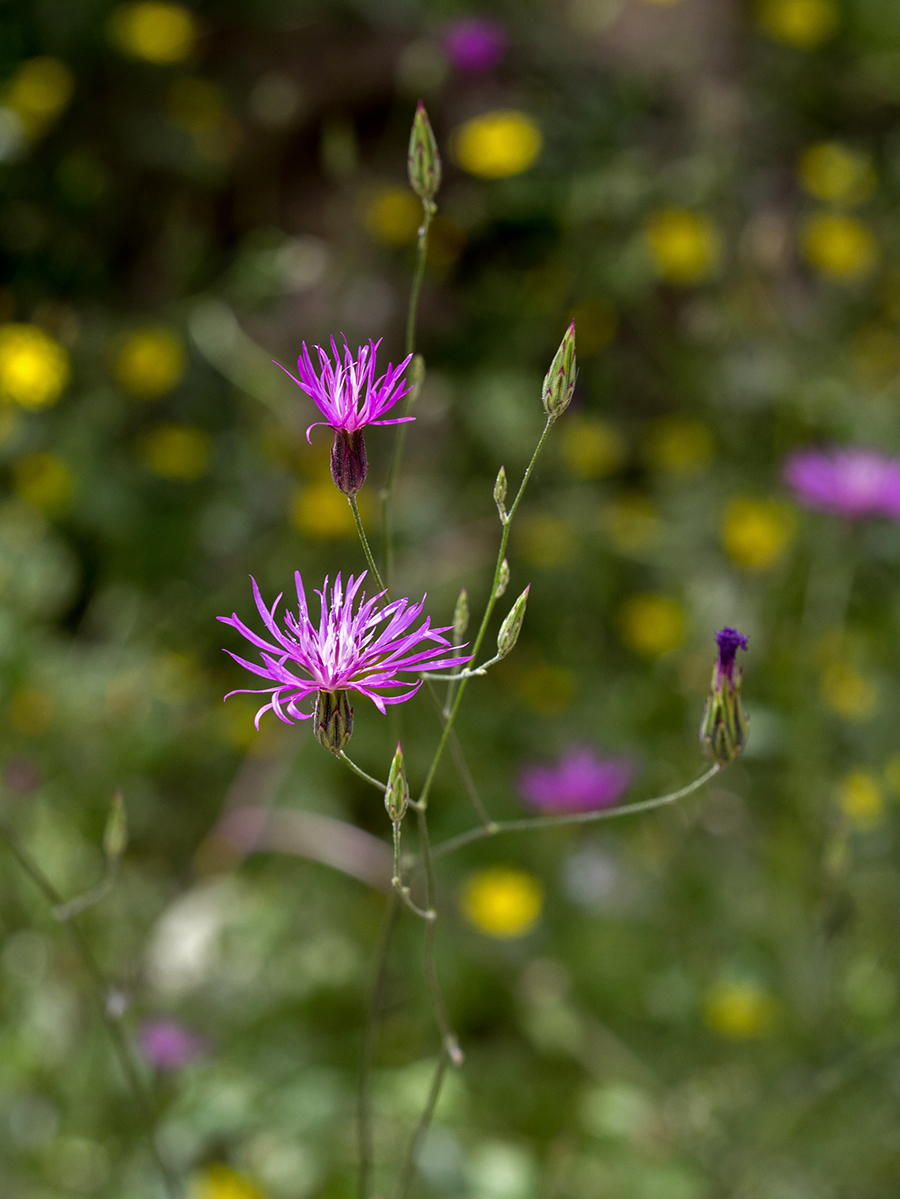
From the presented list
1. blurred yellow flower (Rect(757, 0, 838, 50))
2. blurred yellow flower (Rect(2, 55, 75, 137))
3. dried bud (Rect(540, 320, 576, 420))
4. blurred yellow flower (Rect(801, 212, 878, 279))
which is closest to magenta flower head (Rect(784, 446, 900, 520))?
blurred yellow flower (Rect(801, 212, 878, 279))

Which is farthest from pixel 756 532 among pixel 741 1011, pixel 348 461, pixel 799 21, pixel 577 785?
pixel 799 21

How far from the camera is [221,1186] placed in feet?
4.30

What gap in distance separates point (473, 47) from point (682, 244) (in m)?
0.64

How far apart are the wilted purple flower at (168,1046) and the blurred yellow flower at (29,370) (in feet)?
3.98

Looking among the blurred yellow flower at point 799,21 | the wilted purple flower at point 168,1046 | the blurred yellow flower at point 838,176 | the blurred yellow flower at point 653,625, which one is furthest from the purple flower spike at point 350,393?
the blurred yellow flower at point 799,21

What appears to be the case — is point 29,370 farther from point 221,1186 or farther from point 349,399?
point 349,399

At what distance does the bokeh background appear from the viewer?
4.84 feet

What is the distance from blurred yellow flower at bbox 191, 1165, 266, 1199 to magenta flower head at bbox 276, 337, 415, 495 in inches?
37.6

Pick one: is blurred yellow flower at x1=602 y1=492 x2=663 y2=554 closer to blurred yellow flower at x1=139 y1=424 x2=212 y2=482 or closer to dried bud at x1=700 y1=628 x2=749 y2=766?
blurred yellow flower at x1=139 y1=424 x2=212 y2=482

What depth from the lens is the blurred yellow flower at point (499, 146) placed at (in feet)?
8.31

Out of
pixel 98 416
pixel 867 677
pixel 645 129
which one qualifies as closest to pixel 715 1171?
pixel 867 677

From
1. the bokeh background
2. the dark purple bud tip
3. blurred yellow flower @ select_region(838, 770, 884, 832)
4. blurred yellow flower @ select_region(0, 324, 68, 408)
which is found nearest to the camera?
the dark purple bud tip

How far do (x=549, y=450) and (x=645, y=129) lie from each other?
3.37ft

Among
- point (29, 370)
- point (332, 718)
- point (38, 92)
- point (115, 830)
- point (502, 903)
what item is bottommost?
point (502, 903)
